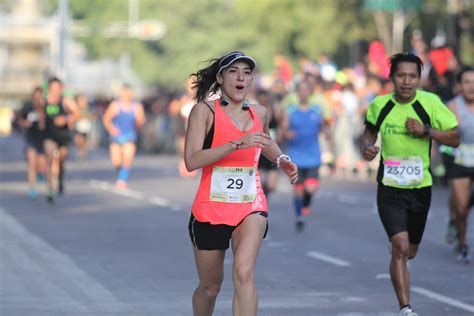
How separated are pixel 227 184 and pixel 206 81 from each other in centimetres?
67

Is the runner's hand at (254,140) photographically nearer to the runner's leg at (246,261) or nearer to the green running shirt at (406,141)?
the runner's leg at (246,261)

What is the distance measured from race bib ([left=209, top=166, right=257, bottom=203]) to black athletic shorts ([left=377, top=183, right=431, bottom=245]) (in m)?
2.04

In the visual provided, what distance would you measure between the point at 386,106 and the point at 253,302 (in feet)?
9.01

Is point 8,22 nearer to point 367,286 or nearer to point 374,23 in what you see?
point 374,23

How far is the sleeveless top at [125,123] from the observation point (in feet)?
85.1

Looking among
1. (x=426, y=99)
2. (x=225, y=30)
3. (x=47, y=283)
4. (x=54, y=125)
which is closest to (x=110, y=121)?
(x=54, y=125)

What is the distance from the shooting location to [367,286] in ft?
39.9

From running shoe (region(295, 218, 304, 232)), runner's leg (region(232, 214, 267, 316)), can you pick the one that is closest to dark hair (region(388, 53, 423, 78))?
runner's leg (region(232, 214, 267, 316))

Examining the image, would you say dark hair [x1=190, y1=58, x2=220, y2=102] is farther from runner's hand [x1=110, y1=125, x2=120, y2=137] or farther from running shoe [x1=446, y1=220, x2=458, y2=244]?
runner's hand [x1=110, y1=125, x2=120, y2=137]

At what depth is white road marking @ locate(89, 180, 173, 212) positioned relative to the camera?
22109mm

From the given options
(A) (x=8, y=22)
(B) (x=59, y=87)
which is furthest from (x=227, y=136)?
(A) (x=8, y=22)

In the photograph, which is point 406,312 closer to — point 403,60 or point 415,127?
point 415,127

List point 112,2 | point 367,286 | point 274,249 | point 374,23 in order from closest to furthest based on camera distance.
Result: point 367,286
point 274,249
point 374,23
point 112,2

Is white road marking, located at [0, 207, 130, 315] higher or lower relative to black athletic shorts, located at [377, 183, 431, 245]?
lower
